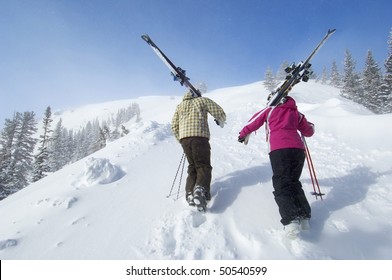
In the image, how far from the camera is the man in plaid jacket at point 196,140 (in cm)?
444

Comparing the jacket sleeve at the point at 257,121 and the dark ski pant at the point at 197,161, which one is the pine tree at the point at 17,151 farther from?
the jacket sleeve at the point at 257,121

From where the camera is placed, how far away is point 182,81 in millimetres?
6594

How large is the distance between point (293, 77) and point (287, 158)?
6.20ft

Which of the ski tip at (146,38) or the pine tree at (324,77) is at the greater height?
the pine tree at (324,77)

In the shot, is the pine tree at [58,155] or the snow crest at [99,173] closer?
the snow crest at [99,173]

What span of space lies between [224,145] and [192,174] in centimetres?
443

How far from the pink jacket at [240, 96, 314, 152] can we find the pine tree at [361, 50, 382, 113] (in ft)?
130

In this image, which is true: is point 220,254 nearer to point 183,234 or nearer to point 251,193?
point 183,234

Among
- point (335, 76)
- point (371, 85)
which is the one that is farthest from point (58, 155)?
point (335, 76)

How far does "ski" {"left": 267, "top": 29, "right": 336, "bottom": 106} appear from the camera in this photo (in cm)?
465

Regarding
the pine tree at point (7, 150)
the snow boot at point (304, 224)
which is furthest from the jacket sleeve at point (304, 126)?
the pine tree at point (7, 150)

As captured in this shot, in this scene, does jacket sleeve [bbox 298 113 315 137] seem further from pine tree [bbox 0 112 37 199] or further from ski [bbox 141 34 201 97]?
pine tree [bbox 0 112 37 199]

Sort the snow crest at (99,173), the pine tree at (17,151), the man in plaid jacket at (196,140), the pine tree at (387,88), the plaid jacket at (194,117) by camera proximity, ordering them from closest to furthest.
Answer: the man in plaid jacket at (196,140), the plaid jacket at (194,117), the snow crest at (99,173), the pine tree at (17,151), the pine tree at (387,88)
